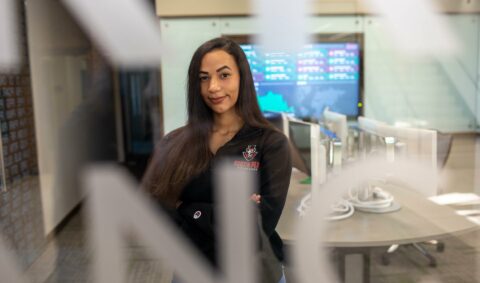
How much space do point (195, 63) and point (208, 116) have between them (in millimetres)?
92

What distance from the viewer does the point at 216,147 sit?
0.63 meters

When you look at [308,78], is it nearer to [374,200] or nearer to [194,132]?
[194,132]

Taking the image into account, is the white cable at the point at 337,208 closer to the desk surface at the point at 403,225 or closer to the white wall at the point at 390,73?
the desk surface at the point at 403,225

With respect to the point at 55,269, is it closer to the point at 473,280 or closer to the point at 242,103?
the point at 242,103

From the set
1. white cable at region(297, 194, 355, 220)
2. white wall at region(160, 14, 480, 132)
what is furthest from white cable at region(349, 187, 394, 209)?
white wall at region(160, 14, 480, 132)

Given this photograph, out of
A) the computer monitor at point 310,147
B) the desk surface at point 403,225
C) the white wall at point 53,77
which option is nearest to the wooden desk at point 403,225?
the desk surface at point 403,225

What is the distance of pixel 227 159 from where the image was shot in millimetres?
625

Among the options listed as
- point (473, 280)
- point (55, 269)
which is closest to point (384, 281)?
point (473, 280)

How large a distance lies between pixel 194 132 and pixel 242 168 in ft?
0.35

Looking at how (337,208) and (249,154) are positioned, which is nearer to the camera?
(249,154)

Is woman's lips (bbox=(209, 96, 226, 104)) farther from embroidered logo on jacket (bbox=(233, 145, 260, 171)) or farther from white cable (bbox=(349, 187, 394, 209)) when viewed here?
white cable (bbox=(349, 187, 394, 209))

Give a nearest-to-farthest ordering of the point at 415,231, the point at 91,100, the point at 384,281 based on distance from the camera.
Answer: the point at 91,100
the point at 415,231
the point at 384,281

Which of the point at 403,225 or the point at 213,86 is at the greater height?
the point at 213,86

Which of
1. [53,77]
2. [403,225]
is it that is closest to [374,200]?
[403,225]
